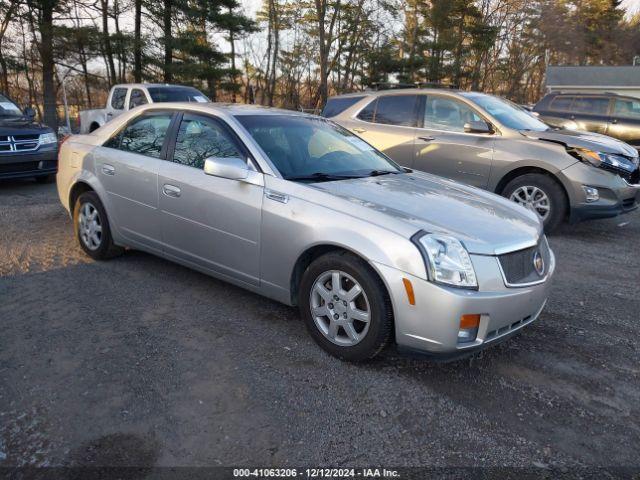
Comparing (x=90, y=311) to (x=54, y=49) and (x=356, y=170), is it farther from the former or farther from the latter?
(x=54, y=49)

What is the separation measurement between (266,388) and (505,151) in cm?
498

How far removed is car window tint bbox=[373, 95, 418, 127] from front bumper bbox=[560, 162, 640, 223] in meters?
2.25

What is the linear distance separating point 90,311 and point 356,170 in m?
2.30

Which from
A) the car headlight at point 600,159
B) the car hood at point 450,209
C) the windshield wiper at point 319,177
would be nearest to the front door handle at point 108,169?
the windshield wiper at point 319,177

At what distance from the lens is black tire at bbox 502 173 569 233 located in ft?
20.8

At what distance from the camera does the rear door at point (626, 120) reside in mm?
12656

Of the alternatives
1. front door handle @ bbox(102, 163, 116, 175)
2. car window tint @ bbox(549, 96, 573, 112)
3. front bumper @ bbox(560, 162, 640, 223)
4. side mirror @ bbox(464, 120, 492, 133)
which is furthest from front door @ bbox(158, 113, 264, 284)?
car window tint @ bbox(549, 96, 573, 112)

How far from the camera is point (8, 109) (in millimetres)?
9531

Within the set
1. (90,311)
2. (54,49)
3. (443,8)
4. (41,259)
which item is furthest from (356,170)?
(443,8)

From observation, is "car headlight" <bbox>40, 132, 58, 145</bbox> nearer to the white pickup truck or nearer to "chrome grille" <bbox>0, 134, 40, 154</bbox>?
"chrome grille" <bbox>0, 134, 40, 154</bbox>

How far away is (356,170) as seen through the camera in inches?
159

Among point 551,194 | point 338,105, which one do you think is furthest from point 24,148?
point 551,194

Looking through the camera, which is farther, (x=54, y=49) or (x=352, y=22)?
(x=352, y=22)

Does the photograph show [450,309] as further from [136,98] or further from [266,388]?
[136,98]
